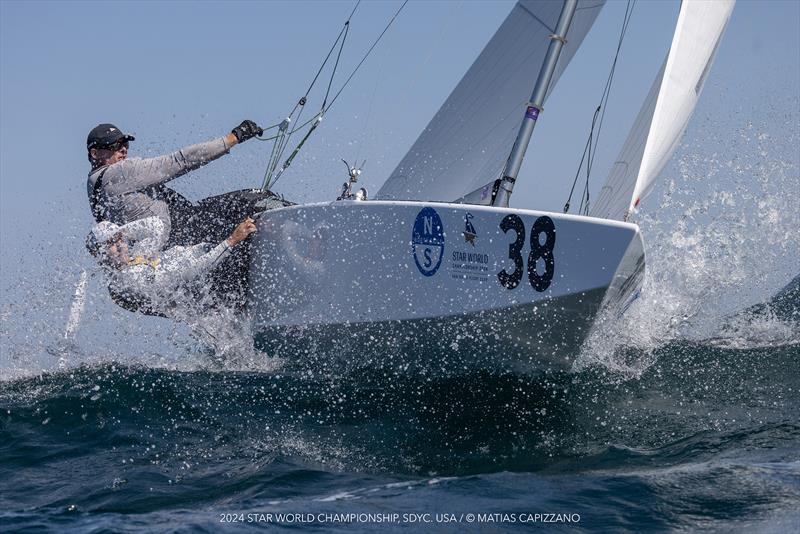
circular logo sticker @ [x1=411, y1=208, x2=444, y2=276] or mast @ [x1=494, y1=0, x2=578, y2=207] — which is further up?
mast @ [x1=494, y1=0, x2=578, y2=207]

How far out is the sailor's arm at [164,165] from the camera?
5992mm

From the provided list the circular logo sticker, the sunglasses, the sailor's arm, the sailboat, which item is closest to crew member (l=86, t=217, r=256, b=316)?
the sailor's arm

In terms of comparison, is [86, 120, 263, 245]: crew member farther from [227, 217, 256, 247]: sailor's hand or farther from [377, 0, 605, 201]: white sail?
[377, 0, 605, 201]: white sail

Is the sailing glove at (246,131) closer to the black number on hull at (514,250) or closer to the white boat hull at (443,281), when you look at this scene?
the white boat hull at (443,281)

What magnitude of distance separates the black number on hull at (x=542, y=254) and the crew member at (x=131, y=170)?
2.41 meters

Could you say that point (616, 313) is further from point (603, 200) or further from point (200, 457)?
point (200, 457)

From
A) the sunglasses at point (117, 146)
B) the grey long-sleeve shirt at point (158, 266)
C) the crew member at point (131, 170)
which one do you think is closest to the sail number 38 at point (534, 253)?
the grey long-sleeve shirt at point (158, 266)

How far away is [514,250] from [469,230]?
0.92 ft

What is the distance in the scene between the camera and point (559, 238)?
468 cm

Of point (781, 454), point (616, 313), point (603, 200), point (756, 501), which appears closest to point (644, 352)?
point (603, 200)

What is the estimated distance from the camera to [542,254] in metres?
4.73

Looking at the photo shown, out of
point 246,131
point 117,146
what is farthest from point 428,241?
point 117,146

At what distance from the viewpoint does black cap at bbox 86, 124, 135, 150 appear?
20.0 ft

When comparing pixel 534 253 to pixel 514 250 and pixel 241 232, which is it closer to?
pixel 514 250
